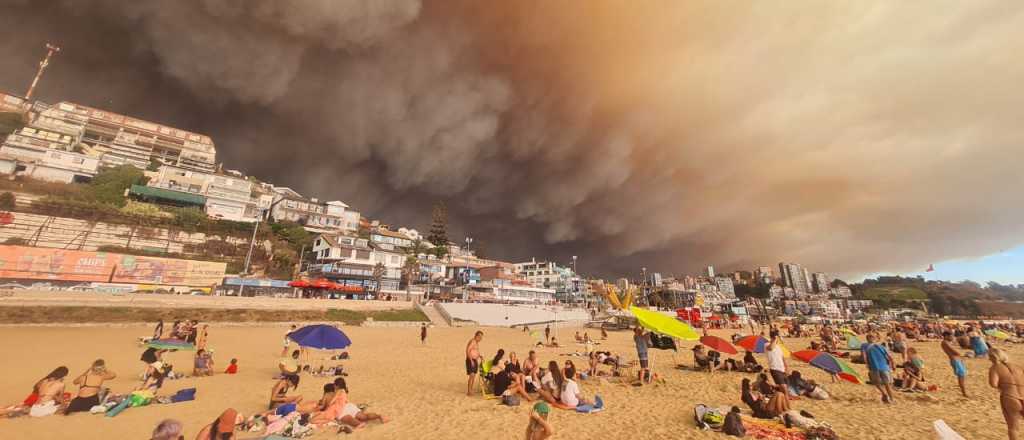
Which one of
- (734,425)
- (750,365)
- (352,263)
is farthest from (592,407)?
(352,263)

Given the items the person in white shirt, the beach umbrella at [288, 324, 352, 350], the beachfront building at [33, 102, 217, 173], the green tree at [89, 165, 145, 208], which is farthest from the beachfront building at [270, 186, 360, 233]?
the person in white shirt

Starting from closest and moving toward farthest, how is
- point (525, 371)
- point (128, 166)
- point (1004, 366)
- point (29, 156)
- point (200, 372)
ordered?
1. point (1004, 366)
2. point (525, 371)
3. point (200, 372)
4. point (29, 156)
5. point (128, 166)

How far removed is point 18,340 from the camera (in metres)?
18.3

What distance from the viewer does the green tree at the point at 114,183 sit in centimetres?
4872

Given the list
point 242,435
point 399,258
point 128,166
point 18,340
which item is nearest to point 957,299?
point 399,258

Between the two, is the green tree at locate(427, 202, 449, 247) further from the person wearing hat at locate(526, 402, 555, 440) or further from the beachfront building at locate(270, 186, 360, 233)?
the person wearing hat at locate(526, 402, 555, 440)

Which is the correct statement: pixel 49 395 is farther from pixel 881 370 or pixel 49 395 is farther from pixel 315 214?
pixel 315 214

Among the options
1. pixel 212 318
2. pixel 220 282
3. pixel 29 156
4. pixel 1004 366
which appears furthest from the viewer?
pixel 29 156

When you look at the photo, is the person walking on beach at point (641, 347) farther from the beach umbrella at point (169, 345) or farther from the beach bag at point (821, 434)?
the beach umbrella at point (169, 345)

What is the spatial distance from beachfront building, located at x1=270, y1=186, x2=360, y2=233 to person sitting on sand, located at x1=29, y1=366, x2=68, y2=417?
219 ft

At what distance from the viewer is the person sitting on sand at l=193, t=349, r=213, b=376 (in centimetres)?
1223

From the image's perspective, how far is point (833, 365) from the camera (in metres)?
10.8

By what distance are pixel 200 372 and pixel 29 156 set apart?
238 feet

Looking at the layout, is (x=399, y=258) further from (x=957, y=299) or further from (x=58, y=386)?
(x=957, y=299)
